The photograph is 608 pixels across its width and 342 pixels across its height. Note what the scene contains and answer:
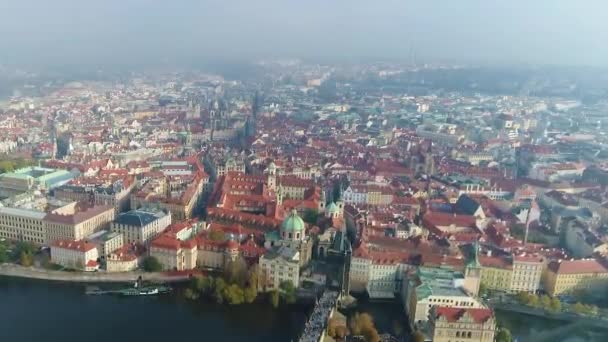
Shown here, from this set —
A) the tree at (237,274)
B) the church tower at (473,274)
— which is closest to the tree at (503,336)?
the church tower at (473,274)

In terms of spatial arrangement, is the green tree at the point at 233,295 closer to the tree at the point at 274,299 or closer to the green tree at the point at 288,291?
the tree at the point at 274,299

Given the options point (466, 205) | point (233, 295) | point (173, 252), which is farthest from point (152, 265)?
point (466, 205)

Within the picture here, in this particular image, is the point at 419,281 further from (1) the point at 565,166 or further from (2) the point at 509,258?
(1) the point at 565,166

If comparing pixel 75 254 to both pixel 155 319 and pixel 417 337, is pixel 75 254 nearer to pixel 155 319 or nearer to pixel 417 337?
pixel 155 319

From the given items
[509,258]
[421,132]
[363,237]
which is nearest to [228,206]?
[363,237]

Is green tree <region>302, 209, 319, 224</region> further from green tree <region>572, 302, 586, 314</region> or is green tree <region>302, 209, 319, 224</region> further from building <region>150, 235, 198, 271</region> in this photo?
green tree <region>572, 302, 586, 314</region>

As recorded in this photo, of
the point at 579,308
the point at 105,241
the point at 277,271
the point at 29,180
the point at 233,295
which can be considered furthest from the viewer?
the point at 29,180
